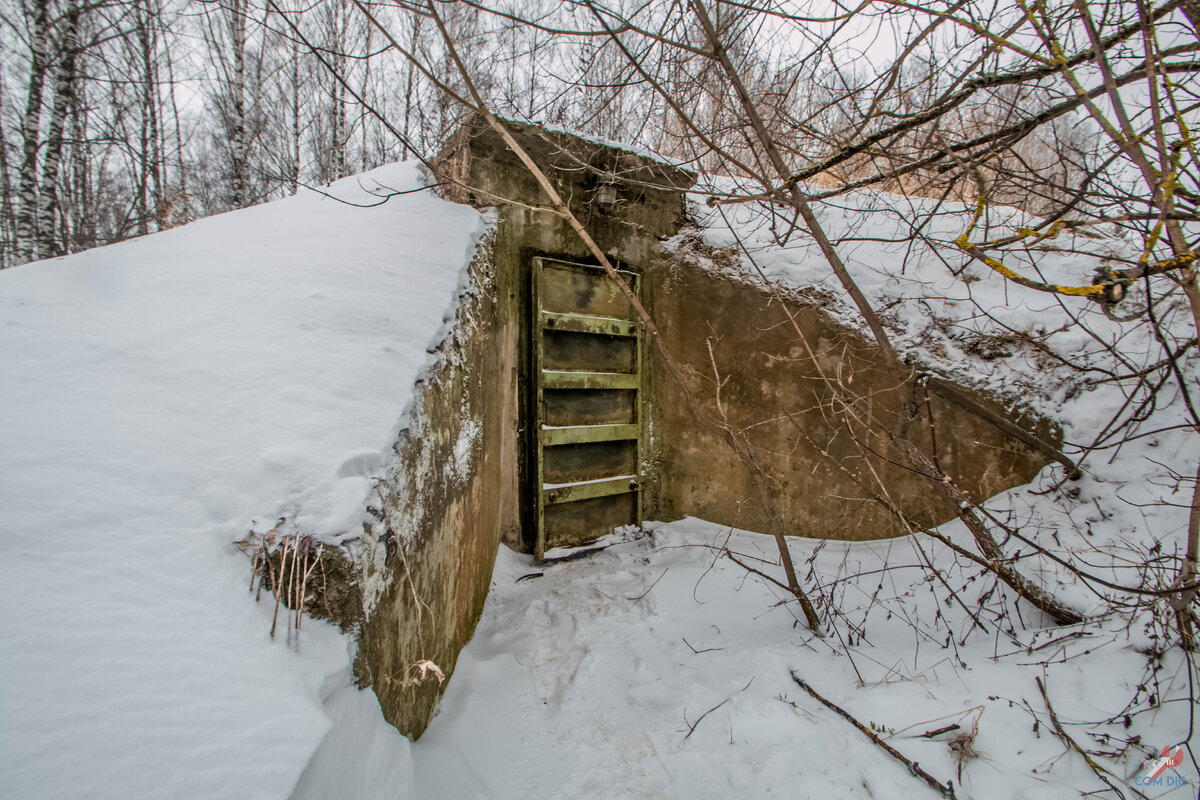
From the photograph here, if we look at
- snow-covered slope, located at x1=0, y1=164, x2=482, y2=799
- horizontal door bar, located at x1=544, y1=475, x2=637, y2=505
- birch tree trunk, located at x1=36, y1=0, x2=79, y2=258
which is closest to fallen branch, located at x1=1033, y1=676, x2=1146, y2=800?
snow-covered slope, located at x1=0, y1=164, x2=482, y2=799

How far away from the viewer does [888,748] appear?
73.6 inches

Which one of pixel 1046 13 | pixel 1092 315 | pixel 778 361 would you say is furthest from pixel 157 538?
pixel 1092 315

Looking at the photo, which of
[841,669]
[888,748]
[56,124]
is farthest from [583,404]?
[56,124]

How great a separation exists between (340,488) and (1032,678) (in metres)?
2.89

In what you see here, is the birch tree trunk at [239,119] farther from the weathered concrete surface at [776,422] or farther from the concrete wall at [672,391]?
the weathered concrete surface at [776,422]

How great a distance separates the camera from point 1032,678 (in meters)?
2.11

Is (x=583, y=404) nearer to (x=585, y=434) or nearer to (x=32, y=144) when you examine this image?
(x=585, y=434)

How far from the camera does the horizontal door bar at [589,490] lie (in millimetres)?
3750

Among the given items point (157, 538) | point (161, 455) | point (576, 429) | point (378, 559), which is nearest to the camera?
point (157, 538)

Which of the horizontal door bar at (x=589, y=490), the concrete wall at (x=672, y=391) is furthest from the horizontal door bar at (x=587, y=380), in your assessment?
the horizontal door bar at (x=589, y=490)

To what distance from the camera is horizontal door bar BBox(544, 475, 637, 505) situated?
3.75 metres

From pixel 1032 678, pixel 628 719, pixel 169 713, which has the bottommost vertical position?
pixel 628 719

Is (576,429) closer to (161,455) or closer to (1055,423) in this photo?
(161,455)

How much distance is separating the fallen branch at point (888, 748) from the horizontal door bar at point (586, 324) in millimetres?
2709
